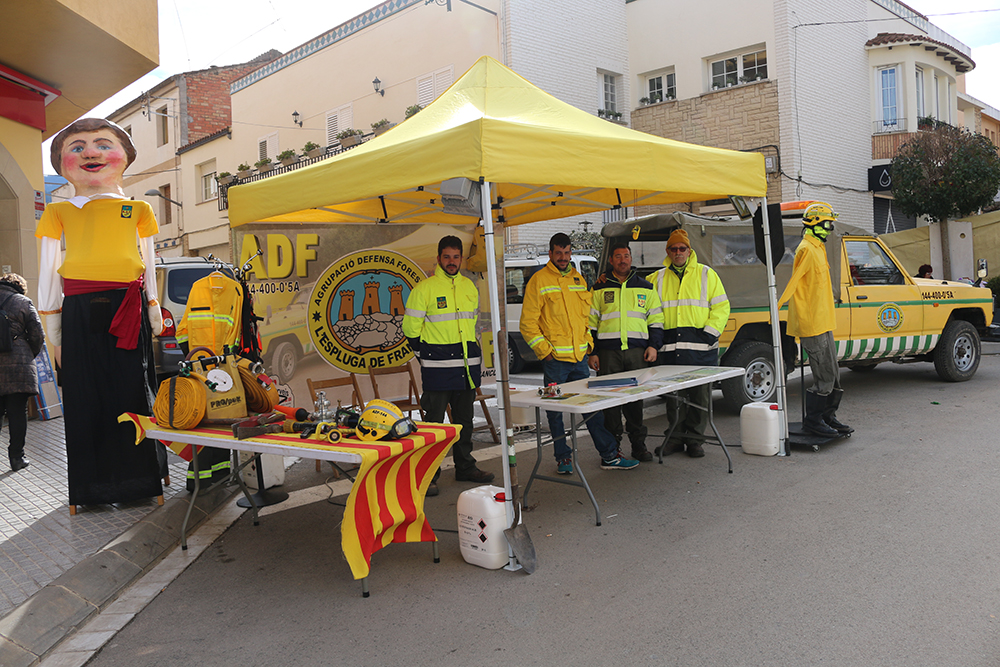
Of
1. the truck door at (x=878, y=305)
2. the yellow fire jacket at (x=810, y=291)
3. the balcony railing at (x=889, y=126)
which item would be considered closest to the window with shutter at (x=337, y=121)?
the balcony railing at (x=889, y=126)

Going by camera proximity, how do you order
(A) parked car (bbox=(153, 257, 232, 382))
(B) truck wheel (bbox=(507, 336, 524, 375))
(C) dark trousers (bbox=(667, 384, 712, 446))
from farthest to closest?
(B) truck wheel (bbox=(507, 336, 524, 375)), (A) parked car (bbox=(153, 257, 232, 382)), (C) dark trousers (bbox=(667, 384, 712, 446))

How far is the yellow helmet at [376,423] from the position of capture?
13.8ft

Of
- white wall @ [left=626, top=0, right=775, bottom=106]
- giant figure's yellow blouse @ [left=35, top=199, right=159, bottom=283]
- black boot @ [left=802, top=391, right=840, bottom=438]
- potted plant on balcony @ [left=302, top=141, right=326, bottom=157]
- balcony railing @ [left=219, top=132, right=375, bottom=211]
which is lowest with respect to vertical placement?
black boot @ [left=802, top=391, right=840, bottom=438]

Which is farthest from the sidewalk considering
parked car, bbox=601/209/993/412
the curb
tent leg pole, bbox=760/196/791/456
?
parked car, bbox=601/209/993/412

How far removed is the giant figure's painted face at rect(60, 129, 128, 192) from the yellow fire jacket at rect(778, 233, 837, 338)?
18.3ft

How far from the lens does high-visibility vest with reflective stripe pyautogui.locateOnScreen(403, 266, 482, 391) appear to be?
5.92m

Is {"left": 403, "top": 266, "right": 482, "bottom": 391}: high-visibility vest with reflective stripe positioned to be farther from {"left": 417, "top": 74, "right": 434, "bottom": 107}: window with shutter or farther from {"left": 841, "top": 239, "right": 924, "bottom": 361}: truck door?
{"left": 417, "top": 74, "right": 434, "bottom": 107}: window with shutter

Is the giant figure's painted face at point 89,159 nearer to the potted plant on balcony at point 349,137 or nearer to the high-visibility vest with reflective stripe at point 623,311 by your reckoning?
the high-visibility vest with reflective stripe at point 623,311

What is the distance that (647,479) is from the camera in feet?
20.1

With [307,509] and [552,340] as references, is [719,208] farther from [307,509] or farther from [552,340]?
[307,509]

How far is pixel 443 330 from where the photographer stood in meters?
5.93

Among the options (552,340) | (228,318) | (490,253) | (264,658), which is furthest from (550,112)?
(264,658)

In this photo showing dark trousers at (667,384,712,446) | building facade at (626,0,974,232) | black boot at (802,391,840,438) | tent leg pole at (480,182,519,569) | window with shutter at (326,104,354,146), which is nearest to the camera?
tent leg pole at (480,182,519,569)

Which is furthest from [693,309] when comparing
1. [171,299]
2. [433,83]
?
[433,83]
